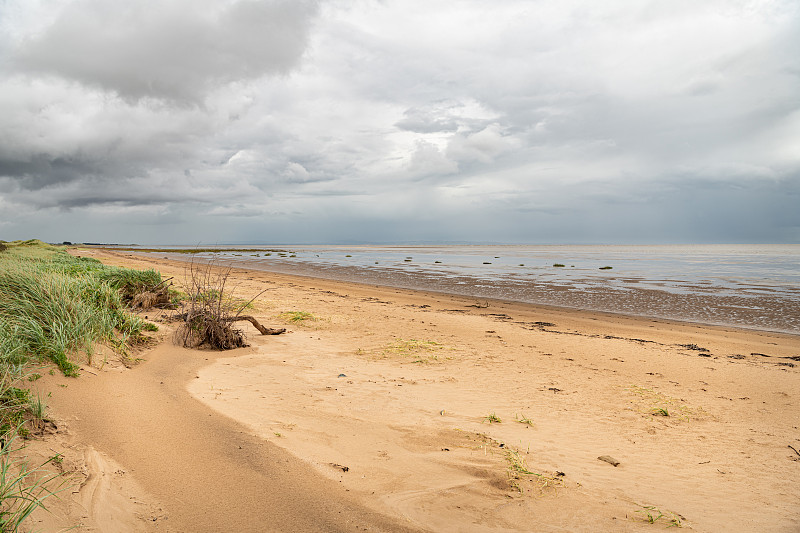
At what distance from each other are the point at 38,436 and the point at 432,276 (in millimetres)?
28257

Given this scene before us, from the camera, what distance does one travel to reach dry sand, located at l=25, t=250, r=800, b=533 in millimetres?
3270

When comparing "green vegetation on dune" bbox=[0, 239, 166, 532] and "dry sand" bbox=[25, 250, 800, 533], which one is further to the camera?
"dry sand" bbox=[25, 250, 800, 533]

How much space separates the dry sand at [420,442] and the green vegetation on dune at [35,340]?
8.5 inches

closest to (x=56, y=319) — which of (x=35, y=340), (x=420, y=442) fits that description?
(x=35, y=340)

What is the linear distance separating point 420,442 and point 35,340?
4.74m

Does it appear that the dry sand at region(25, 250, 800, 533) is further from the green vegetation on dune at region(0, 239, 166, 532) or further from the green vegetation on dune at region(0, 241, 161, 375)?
the green vegetation on dune at region(0, 241, 161, 375)

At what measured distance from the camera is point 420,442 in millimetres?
4648

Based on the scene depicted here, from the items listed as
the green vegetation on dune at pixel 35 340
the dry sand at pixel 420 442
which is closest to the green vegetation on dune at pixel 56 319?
the green vegetation on dune at pixel 35 340

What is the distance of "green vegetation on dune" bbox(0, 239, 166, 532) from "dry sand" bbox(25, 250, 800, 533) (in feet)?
0.71

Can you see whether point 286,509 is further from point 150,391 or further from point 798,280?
point 798,280

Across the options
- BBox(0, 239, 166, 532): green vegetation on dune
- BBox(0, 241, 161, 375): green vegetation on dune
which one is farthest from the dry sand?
BBox(0, 241, 161, 375): green vegetation on dune

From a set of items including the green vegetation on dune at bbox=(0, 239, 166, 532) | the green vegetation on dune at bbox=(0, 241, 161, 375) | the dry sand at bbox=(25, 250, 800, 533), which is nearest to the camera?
the green vegetation on dune at bbox=(0, 239, 166, 532)

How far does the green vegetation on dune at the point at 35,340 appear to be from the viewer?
2.79 metres

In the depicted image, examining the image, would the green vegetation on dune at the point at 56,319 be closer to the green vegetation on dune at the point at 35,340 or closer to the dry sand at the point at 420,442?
the green vegetation on dune at the point at 35,340
